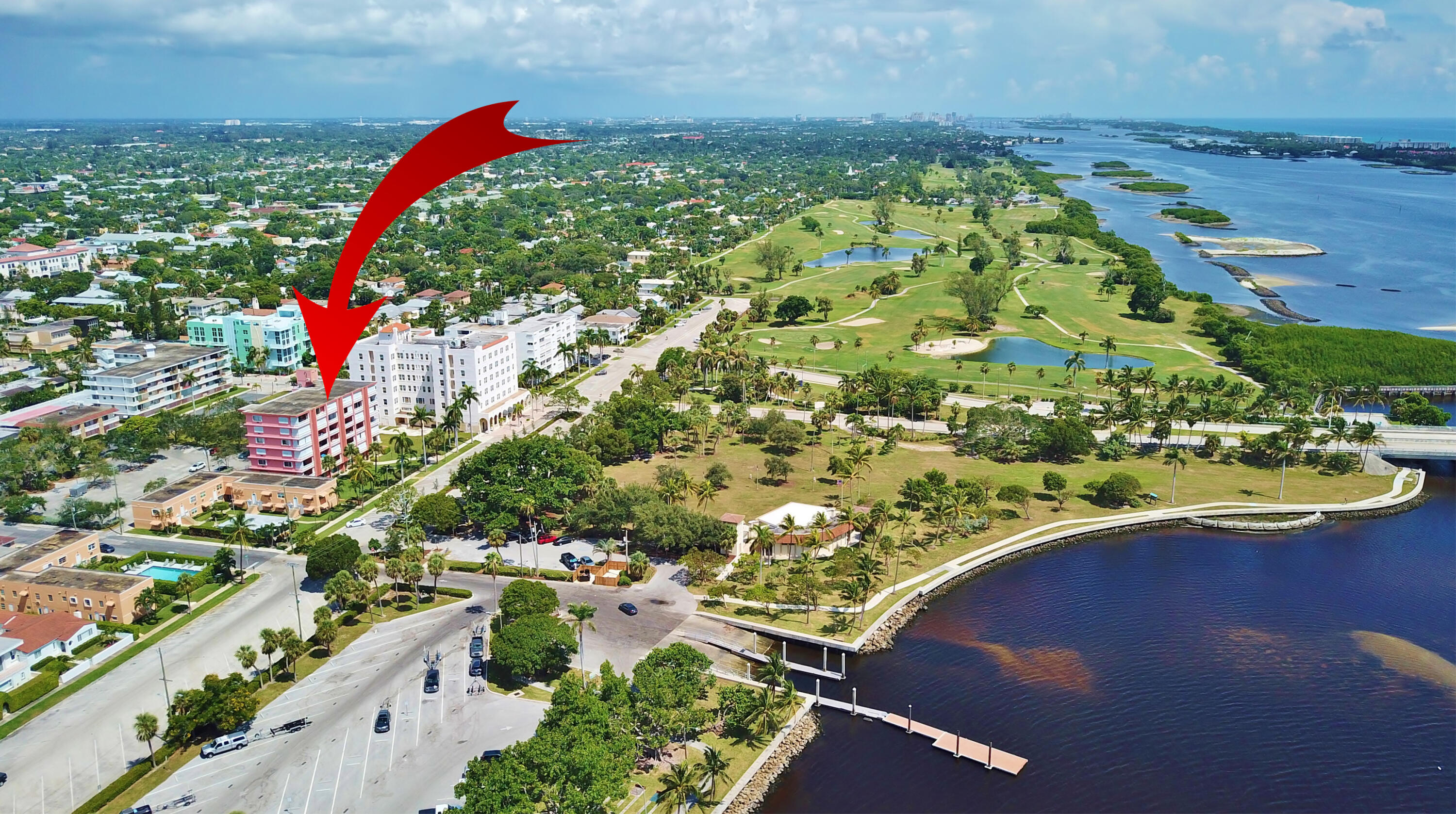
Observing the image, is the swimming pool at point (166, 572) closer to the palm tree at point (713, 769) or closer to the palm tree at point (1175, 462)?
the palm tree at point (713, 769)

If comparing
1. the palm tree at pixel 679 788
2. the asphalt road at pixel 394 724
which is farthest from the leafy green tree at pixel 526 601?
the palm tree at pixel 679 788

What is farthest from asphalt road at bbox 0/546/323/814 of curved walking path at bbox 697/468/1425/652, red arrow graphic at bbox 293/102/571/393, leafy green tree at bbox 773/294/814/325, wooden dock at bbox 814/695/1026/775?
leafy green tree at bbox 773/294/814/325

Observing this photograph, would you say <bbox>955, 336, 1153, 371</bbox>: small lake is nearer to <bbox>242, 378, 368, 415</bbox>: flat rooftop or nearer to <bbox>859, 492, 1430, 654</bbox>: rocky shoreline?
<bbox>859, 492, 1430, 654</bbox>: rocky shoreline

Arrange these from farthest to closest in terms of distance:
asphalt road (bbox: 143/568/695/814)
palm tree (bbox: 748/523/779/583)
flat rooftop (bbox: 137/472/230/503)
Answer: flat rooftop (bbox: 137/472/230/503) < palm tree (bbox: 748/523/779/583) < asphalt road (bbox: 143/568/695/814)

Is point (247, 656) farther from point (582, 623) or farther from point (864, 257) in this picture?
point (864, 257)

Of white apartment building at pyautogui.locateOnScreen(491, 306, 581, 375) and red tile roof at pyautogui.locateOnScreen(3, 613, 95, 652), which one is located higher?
white apartment building at pyautogui.locateOnScreen(491, 306, 581, 375)

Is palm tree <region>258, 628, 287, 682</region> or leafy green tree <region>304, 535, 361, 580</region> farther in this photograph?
leafy green tree <region>304, 535, 361, 580</region>

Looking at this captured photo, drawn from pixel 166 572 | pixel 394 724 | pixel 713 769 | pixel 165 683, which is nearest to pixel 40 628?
pixel 166 572

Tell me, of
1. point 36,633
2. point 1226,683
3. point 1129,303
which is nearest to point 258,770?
point 36,633
